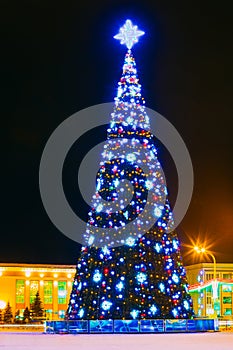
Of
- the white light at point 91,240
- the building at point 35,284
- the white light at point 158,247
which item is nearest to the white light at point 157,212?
the white light at point 158,247

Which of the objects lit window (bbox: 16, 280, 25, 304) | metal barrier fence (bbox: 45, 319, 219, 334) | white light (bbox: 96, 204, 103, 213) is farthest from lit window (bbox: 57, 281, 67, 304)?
white light (bbox: 96, 204, 103, 213)

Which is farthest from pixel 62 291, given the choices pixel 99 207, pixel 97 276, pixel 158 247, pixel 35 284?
pixel 158 247

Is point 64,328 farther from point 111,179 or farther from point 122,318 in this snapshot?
point 111,179

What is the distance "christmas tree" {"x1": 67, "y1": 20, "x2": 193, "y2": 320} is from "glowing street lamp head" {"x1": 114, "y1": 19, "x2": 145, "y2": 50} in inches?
104

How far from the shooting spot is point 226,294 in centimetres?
8100

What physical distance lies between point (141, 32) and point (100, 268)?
13107 mm

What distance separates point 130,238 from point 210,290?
146ft

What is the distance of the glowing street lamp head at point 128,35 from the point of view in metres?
34.2

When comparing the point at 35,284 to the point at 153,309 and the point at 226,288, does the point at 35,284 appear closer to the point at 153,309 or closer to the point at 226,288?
the point at 226,288

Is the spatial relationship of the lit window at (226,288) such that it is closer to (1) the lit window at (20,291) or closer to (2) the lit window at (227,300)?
(2) the lit window at (227,300)

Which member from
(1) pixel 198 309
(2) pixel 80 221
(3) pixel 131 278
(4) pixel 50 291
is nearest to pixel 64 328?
(3) pixel 131 278

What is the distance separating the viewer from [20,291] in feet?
285

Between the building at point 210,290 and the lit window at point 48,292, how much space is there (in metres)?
20.0

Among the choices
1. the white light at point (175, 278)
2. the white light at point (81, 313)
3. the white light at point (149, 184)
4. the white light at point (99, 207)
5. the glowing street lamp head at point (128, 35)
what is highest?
the glowing street lamp head at point (128, 35)
